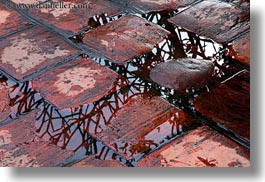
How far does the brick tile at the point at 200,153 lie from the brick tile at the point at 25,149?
36 centimetres

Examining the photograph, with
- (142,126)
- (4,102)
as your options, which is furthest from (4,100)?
(142,126)

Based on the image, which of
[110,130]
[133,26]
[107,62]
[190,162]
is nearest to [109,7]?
[133,26]

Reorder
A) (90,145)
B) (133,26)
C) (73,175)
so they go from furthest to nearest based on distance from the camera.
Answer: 1. (133,26)
2. (90,145)
3. (73,175)

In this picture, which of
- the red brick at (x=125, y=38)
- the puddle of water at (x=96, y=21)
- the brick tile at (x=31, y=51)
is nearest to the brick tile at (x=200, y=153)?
the red brick at (x=125, y=38)

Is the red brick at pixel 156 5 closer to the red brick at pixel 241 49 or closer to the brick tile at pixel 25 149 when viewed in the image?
the red brick at pixel 241 49

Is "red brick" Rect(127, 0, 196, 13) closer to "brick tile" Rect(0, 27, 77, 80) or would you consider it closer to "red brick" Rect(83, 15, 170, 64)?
"red brick" Rect(83, 15, 170, 64)

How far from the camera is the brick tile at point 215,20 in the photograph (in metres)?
3.12

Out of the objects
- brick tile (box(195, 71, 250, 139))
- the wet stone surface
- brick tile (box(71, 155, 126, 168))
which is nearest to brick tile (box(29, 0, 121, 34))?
the wet stone surface

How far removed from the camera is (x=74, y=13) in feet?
11.1

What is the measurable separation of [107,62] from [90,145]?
64 cm

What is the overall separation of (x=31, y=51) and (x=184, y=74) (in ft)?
2.66

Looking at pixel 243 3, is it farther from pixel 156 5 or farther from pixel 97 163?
pixel 97 163

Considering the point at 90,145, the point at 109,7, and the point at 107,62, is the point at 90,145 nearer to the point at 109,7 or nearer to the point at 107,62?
the point at 107,62

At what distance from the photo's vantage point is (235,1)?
3.36m
